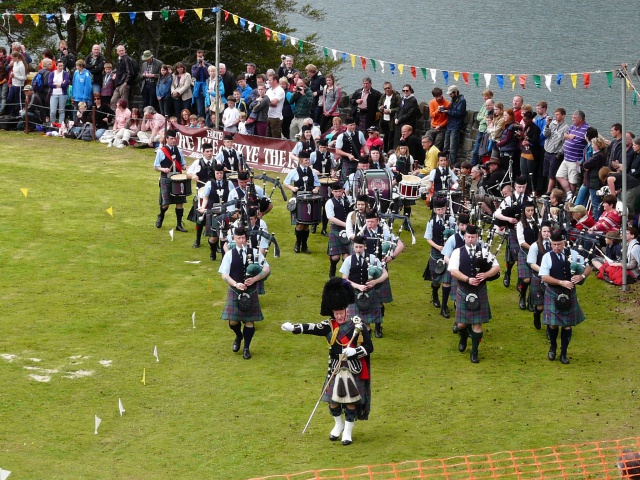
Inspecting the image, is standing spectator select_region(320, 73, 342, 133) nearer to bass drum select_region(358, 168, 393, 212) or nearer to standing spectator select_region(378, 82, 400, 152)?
standing spectator select_region(378, 82, 400, 152)

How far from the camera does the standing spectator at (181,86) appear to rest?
2489cm

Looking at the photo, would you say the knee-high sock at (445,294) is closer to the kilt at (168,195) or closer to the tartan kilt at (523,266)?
the tartan kilt at (523,266)

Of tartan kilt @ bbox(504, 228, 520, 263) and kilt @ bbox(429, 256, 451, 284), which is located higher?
tartan kilt @ bbox(504, 228, 520, 263)

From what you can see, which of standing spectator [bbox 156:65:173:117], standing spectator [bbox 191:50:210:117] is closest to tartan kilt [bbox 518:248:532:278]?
standing spectator [bbox 191:50:210:117]

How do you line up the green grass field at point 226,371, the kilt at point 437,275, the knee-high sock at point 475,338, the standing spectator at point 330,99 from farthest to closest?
the standing spectator at point 330,99
the kilt at point 437,275
the knee-high sock at point 475,338
the green grass field at point 226,371

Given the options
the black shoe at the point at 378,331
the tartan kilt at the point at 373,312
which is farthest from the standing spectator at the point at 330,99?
the tartan kilt at the point at 373,312

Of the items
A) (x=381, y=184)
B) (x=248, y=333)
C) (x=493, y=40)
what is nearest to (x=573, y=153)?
(x=381, y=184)

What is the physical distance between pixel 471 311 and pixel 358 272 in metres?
1.53

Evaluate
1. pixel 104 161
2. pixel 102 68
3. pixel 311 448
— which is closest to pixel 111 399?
pixel 311 448

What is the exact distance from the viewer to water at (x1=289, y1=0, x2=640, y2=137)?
38.6 m

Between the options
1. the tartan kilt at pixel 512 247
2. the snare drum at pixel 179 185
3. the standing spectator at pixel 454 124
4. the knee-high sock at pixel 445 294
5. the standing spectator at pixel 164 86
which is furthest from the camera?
the standing spectator at pixel 164 86

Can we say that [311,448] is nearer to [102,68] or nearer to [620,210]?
[620,210]

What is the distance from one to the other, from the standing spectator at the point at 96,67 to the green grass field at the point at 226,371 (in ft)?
23.1

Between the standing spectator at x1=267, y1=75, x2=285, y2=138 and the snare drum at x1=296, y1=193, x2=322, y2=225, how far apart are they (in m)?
5.83
